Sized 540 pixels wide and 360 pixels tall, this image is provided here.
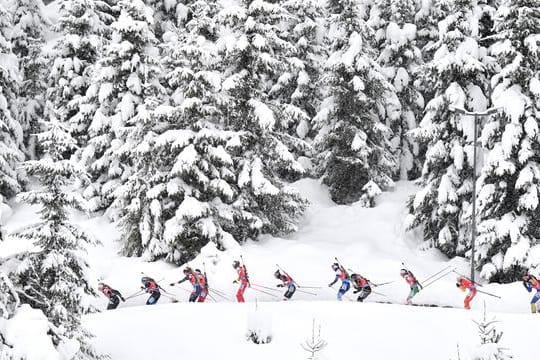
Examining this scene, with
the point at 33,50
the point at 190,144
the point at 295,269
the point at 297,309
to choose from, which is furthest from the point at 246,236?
the point at 33,50

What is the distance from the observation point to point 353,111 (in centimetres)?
2839

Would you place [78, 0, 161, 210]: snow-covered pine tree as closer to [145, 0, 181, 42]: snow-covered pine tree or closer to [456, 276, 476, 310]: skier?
[145, 0, 181, 42]: snow-covered pine tree

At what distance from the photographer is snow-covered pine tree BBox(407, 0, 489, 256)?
23.5 meters

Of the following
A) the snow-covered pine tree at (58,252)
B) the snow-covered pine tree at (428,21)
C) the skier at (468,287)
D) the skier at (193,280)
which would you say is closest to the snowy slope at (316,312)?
the skier at (468,287)

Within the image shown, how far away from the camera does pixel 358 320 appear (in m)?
17.5

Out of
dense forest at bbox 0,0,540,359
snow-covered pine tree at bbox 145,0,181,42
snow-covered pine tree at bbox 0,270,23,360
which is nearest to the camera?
snow-covered pine tree at bbox 0,270,23,360

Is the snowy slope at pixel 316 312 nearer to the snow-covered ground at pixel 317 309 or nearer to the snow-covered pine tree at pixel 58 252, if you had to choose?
the snow-covered ground at pixel 317 309

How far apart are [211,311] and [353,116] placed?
13.6 m

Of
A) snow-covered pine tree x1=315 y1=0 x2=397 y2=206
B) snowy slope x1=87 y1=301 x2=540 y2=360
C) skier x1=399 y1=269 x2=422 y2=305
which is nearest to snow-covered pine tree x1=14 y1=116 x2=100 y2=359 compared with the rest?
snowy slope x1=87 y1=301 x2=540 y2=360

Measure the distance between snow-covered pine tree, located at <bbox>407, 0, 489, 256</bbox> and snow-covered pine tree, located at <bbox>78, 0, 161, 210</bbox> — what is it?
1187 centimetres

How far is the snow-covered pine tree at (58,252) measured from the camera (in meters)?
12.0

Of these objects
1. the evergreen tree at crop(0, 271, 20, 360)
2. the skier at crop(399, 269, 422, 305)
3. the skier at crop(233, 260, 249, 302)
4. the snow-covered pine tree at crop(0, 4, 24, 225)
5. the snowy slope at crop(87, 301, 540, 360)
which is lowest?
the skier at crop(399, 269, 422, 305)

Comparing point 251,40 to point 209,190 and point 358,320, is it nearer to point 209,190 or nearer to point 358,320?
point 209,190

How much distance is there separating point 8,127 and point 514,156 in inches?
810
